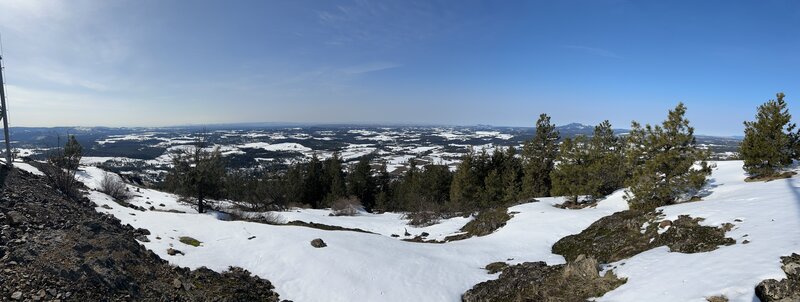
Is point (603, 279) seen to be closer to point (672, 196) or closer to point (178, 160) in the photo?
point (672, 196)

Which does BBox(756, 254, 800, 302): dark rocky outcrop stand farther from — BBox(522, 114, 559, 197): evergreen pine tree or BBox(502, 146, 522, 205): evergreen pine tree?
BBox(522, 114, 559, 197): evergreen pine tree

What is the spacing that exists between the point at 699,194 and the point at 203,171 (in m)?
37.4

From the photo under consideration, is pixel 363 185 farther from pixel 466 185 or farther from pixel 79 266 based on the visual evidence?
pixel 79 266

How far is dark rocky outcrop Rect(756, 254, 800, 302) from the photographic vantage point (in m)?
7.69

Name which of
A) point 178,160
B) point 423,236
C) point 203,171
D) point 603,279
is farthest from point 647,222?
point 178,160

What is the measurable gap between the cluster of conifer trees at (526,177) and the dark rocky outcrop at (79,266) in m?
20.9

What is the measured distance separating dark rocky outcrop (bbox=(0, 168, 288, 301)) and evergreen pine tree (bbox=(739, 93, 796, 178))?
88.9ft

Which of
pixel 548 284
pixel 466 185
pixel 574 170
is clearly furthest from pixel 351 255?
pixel 466 185

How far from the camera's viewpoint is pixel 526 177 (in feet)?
141

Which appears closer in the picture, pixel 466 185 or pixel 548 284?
pixel 548 284

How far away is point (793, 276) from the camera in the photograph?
26.4 ft

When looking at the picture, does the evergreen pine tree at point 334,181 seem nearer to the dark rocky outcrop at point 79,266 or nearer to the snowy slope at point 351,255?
the snowy slope at point 351,255

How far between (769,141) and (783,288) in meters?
18.9

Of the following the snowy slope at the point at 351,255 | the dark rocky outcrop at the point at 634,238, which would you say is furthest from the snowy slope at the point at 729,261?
the snowy slope at the point at 351,255
